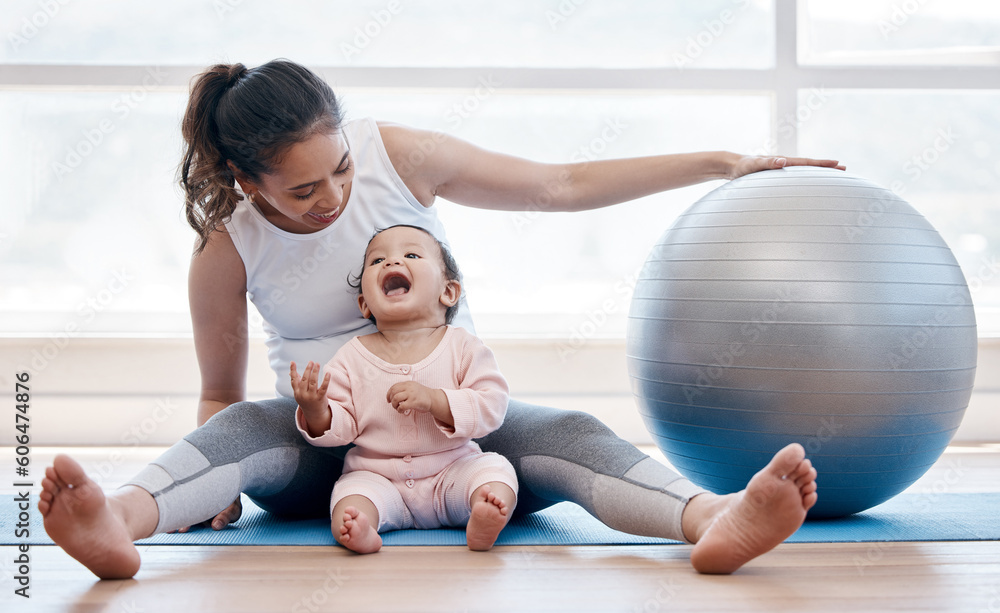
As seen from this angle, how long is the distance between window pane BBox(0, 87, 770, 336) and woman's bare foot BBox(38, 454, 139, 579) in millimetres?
1784

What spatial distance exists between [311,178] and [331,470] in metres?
0.52

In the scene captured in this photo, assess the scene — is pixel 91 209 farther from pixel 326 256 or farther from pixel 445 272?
pixel 445 272

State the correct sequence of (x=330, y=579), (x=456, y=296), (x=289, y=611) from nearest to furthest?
1. (x=289, y=611)
2. (x=330, y=579)
3. (x=456, y=296)

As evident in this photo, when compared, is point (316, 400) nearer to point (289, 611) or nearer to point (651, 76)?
point (289, 611)

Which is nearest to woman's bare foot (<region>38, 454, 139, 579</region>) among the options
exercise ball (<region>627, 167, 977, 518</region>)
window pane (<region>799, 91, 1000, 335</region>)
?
exercise ball (<region>627, 167, 977, 518</region>)

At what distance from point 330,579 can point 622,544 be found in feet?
1.57

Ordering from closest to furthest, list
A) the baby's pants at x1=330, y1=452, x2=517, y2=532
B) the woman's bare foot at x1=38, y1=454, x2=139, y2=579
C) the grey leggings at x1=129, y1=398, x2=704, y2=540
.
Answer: the woman's bare foot at x1=38, y1=454, x2=139, y2=579
the grey leggings at x1=129, y1=398, x2=704, y2=540
the baby's pants at x1=330, y1=452, x2=517, y2=532

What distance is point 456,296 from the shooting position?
4.92 feet

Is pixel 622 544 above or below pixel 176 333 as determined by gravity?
below

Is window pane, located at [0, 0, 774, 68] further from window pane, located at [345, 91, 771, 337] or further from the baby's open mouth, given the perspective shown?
the baby's open mouth

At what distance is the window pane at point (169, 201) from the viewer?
107 inches

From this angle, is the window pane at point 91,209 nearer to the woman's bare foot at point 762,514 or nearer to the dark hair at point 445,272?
the dark hair at point 445,272

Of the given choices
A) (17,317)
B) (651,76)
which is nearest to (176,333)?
(17,317)

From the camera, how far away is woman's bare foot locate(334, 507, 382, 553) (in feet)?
3.96
